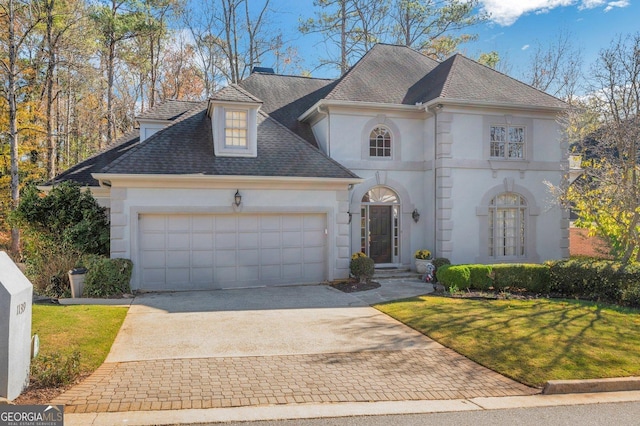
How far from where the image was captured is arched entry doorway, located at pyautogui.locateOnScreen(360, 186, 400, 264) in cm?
1612

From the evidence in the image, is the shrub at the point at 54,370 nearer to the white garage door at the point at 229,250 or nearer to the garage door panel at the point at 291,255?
the white garage door at the point at 229,250

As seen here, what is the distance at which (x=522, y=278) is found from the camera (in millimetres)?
12891

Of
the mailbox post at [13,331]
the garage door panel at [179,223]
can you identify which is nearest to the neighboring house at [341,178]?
the garage door panel at [179,223]

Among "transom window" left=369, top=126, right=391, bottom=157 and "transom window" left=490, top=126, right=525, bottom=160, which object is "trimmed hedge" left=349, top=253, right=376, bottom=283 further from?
"transom window" left=490, top=126, right=525, bottom=160

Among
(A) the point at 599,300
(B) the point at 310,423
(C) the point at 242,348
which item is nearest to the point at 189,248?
(C) the point at 242,348

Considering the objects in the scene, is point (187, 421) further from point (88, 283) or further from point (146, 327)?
point (88, 283)

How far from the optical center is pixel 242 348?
25.2ft

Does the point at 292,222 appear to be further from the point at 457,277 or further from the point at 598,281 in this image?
the point at 598,281

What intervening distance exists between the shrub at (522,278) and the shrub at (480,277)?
0.23 m

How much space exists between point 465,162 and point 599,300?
20.0 feet

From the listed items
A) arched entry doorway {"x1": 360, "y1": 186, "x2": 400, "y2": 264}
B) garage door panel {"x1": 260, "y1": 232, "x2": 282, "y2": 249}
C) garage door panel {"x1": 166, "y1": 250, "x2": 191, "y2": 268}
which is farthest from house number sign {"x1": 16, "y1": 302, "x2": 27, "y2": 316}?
arched entry doorway {"x1": 360, "y1": 186, "x2": 400, "y2": 264}

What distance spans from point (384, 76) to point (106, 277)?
12419 millimetres

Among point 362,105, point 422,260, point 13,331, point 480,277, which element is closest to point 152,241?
point 13,331

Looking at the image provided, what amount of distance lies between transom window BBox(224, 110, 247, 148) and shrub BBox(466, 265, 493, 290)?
25.6 ft
